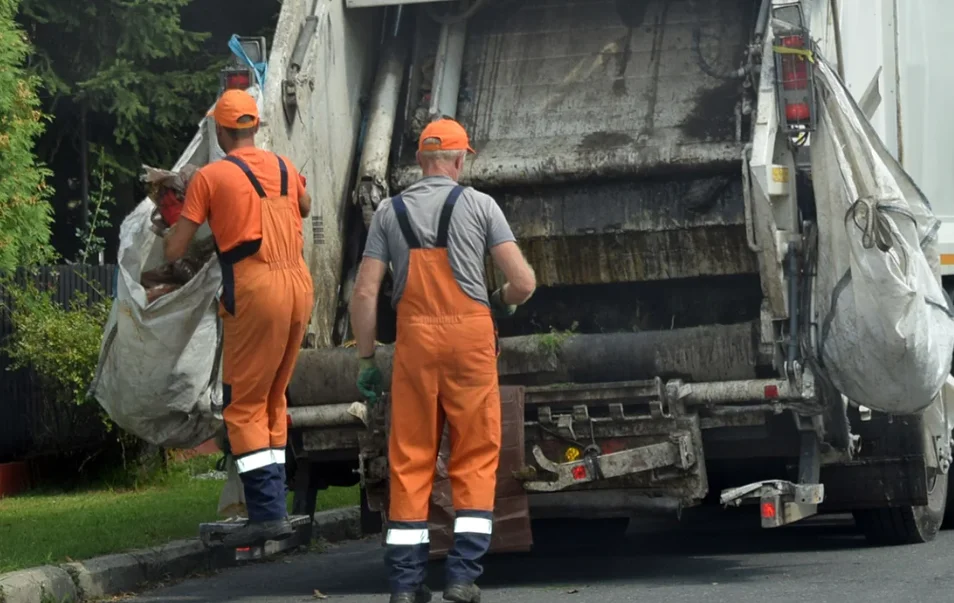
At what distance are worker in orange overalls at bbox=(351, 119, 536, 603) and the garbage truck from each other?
1.92 ft

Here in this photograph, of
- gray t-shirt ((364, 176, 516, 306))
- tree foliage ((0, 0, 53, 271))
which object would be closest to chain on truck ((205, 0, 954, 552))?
gray t-shirt ((364, 176, 516, 306))

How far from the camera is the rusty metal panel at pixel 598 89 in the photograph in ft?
23.9

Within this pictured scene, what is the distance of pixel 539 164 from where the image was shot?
7.34 m

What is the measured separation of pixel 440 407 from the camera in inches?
226

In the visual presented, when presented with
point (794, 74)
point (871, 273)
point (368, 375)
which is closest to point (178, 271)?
point (368, 375)

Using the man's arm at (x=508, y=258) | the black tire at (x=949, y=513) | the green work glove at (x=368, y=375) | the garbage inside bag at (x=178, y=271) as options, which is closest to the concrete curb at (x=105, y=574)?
the garbage inside bag at (x=178, y=271)

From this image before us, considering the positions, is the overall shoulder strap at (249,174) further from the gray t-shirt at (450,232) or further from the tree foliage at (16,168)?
the tree foliage at (16,168)

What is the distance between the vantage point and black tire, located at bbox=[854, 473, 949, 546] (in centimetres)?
763

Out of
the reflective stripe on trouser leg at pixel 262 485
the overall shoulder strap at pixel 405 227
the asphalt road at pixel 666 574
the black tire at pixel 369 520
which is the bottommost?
the asphalt road at pixel 666 574

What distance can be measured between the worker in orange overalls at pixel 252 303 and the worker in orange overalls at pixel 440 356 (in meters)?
0.40

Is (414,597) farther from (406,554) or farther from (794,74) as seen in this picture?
(794,74)

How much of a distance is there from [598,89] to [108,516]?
11.5 feet

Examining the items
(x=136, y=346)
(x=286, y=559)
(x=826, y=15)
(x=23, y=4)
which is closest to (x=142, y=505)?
(x=286, y=559)

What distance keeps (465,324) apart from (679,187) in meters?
1.88
